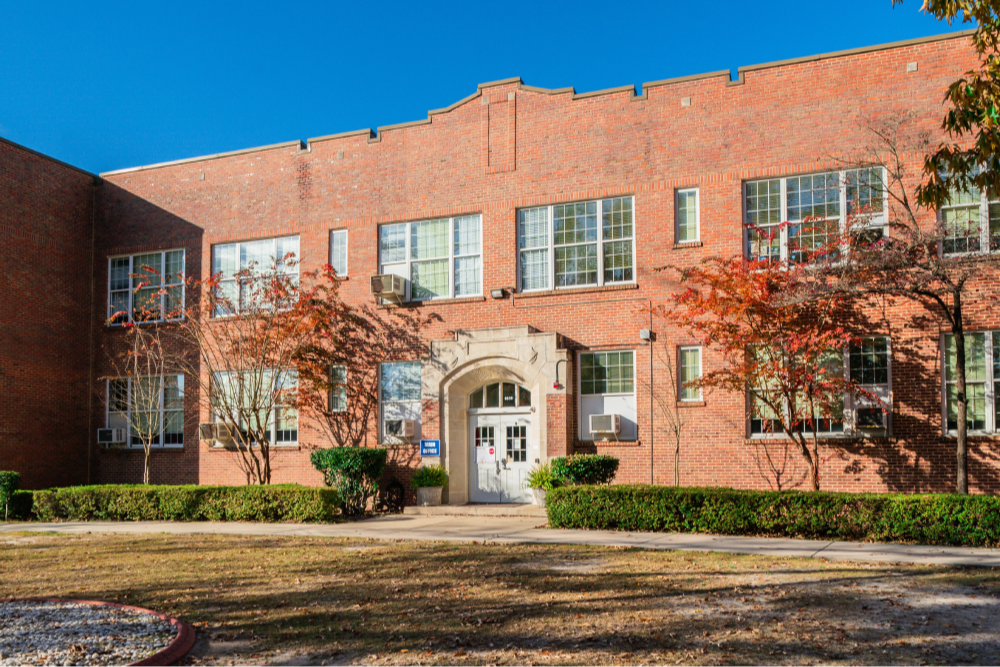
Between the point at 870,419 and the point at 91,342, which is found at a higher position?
the point at 91,342

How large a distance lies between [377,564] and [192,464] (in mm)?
12557

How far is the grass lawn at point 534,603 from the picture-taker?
6883 millimetres

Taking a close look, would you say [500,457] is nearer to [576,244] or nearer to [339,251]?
[576,244]

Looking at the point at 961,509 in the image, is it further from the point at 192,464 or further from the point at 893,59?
the point at 192,464

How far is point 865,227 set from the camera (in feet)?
52.5

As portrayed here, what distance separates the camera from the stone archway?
61.3 feet

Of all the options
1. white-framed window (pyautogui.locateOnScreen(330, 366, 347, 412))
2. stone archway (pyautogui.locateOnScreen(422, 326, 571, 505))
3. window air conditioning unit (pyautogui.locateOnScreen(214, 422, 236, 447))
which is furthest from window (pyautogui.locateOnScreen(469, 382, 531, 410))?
window air conditioning unit (pyautogui.locateOnScreen(214, 422, 236, 447))

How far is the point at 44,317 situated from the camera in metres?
22.5

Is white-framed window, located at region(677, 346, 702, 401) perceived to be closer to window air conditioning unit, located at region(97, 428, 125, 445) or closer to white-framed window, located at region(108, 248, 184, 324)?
white-framed window, located at region(108, 248, 184, 324)

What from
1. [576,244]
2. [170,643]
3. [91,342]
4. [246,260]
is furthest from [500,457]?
[170,643]

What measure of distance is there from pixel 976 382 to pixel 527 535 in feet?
29.5

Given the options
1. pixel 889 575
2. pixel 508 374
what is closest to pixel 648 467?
pixel 508 374

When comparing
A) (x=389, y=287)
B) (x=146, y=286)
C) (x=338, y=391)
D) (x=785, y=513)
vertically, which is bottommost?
(x=785, y=513)

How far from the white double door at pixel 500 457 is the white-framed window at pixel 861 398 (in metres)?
5.37
